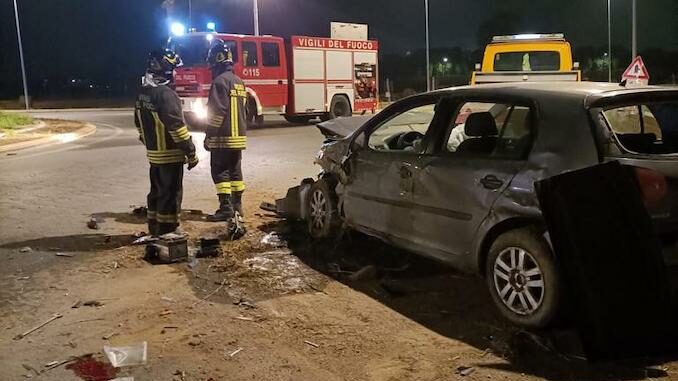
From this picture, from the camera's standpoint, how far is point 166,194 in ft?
21.4

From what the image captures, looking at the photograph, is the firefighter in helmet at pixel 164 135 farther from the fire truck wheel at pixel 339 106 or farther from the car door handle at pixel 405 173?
the fire truck wheel at pixel 339 106

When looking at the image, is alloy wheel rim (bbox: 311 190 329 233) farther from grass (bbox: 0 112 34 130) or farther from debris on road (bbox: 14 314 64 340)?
grass (bbox: 0 112 34 130)

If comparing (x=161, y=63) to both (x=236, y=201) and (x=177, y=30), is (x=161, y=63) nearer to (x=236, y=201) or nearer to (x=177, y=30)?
(x=236, y=201)

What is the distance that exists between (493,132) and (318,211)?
2307mm

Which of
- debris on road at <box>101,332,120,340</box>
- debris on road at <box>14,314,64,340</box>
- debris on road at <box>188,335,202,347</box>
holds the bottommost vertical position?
debris on road at <box>188,335,202,347</box>

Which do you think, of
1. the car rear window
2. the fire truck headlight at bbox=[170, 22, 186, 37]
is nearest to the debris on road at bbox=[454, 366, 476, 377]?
the car rear window

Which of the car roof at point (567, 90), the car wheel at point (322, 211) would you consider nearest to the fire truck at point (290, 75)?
the car wheel at point (322, 211)

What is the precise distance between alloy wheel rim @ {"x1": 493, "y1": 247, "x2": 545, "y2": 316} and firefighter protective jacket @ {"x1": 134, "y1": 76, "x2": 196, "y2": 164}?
126 inches

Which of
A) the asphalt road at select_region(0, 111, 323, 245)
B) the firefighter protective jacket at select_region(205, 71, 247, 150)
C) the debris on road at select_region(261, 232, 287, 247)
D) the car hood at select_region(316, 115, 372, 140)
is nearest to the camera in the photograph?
the debris on road at select_region(261, 232, 287, 247)

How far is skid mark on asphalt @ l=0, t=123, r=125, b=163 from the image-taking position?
1462 cm

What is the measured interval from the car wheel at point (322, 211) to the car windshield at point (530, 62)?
9.88 metres

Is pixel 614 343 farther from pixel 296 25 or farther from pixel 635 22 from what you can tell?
pixel 296 25

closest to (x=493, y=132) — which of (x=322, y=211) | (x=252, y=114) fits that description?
(x=322, y=211)

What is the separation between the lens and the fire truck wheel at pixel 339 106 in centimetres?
2252
